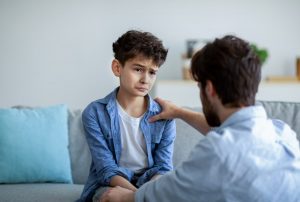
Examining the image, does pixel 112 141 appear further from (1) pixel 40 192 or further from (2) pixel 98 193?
(1) pixel 40 192

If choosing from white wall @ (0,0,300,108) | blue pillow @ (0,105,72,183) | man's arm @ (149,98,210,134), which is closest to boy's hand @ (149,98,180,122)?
man's arm @ (149,98,210,134)

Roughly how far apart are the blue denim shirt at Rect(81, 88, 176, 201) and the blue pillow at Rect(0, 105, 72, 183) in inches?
23.2

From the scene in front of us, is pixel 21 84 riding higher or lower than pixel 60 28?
lower

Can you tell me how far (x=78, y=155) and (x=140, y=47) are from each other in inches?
35.7

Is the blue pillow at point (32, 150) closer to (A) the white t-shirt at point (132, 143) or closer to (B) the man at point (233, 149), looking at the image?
(A) the white t-shirt at point (132, 143)

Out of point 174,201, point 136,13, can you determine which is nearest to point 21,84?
point 136,13

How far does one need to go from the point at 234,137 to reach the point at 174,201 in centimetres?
24

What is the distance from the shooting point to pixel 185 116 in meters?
1.75

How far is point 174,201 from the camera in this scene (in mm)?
1256

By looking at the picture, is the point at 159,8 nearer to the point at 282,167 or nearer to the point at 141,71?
the point at 141,71

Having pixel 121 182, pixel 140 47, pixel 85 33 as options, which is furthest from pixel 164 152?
pixel 85 33

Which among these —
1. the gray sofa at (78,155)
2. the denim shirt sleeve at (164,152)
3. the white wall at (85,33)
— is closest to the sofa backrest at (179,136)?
the gray sofa at (78,155)

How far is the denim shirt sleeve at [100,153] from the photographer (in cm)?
169

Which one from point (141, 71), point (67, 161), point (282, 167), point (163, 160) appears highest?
point (141, 71)
